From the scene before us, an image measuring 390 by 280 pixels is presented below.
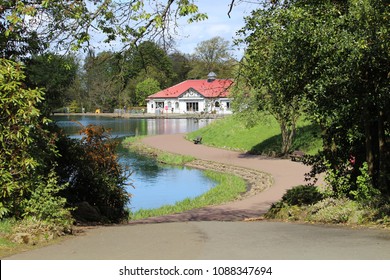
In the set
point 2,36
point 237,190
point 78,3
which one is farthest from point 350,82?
point 237,190

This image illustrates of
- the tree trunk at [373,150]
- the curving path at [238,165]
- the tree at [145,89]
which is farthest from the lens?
the tree at [145,89]

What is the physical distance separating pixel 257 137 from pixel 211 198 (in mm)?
18972

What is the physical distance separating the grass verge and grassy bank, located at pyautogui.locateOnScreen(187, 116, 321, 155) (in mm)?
6578

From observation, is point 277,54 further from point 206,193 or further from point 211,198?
point 206,193

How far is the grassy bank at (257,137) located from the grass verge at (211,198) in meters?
6.58

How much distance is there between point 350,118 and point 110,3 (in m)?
5.18

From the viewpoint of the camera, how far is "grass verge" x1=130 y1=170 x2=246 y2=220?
16.8 meters

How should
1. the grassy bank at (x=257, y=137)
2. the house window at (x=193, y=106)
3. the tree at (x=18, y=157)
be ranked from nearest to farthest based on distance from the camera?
the tree at (x=18, y=157), the grassy bank at (x=257, y=137), the house window at (x=193, y=106)

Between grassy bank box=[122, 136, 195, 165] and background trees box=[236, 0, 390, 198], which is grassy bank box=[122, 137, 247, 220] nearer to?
grassy bank box=[122, 136, 195, 165]

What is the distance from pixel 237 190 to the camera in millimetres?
21453

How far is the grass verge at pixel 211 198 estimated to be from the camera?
16.8 meters

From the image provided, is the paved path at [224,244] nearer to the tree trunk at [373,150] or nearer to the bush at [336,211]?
the bush at [336,211]

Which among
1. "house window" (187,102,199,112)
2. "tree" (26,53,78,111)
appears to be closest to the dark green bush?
"tree" (26,53,78,111)

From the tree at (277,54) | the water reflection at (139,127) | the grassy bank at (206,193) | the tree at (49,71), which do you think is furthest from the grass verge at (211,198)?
the water reflection at (139,127)
